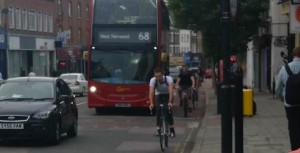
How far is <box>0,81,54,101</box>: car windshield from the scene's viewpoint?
632 inches

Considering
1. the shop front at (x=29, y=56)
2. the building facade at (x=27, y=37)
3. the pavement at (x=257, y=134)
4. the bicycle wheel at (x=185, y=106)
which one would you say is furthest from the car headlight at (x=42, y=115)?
the shop front at (x=29, y=56)

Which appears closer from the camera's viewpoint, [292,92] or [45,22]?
[292,92]

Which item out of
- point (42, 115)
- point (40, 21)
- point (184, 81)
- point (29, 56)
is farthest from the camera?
point (40, 21)

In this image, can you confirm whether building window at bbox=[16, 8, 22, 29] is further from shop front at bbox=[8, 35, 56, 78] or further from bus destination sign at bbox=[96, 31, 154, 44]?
bus destination sign at bbox=[96, 31, 154, 44]

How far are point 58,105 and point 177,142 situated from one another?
2.93 metres

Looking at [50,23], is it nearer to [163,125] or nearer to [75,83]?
[75,83]

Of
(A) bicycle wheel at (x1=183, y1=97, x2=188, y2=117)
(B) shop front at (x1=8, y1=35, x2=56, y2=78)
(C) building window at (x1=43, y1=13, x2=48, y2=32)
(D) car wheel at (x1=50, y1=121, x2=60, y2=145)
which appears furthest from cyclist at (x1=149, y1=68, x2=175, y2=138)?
(C) building window at (x1=43, y1=13, x2=48, y2=32)

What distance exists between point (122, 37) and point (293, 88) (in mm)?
14058

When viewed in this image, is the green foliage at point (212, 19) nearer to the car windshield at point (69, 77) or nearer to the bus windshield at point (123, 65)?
the car windshield at point (69, 77)

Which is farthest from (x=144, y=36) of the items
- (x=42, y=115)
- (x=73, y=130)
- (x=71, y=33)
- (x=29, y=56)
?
(x=71, y=33)

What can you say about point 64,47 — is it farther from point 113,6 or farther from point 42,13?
point 113,6

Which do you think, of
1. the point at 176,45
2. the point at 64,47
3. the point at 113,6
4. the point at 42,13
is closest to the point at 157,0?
the point at 113,6

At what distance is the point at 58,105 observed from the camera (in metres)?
15.9

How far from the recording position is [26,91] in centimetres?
1622
